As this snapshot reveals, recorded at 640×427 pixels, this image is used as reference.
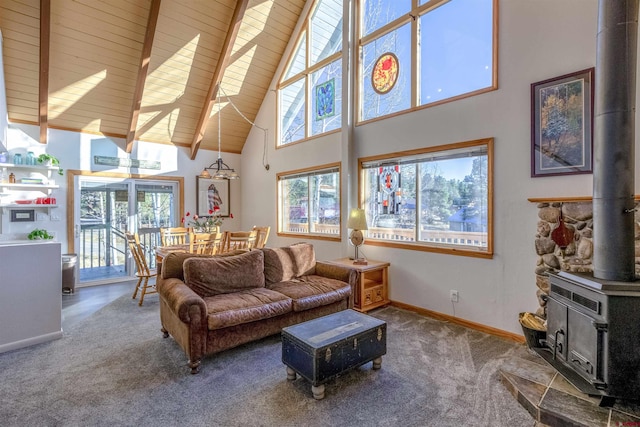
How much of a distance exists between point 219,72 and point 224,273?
385cm

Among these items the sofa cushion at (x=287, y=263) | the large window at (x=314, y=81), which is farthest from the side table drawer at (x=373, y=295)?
the large window at (x=314, y=81)

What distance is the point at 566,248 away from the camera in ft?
9.23

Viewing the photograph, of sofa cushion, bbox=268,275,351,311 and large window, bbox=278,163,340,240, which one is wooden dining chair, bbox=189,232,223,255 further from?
large window, bbox=278,163,340,240

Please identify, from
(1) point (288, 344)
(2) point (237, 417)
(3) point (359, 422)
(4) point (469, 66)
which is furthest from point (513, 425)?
(4) point (469, 66)

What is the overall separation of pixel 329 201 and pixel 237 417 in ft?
12.4

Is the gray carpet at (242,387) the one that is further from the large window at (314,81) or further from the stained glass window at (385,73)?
the large window at (314,81)

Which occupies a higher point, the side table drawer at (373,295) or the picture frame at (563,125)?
the picture frame at (563,125)

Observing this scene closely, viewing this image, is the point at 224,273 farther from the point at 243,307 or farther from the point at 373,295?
the point at 373,295

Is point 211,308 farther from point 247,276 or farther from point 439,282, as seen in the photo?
point 439,282

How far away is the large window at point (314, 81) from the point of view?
529cm

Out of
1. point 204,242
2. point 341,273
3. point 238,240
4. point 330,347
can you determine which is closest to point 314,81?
point 238,240

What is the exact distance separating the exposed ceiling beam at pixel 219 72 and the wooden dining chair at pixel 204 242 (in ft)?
8.42

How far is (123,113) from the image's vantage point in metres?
5.53

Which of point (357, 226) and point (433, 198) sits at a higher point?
point (433, 198)
